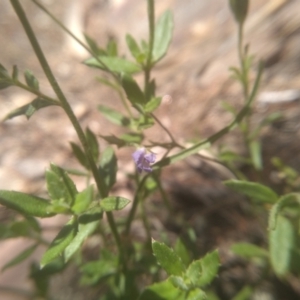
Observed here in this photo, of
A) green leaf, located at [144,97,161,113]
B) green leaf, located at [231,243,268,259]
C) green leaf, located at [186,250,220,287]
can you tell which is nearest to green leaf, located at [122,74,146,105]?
green leaf, located at [144,97,161,113]

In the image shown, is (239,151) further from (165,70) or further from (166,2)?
(166,2)

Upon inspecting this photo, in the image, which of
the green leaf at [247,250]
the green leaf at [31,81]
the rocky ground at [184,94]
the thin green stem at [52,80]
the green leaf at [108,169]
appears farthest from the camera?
the rocky ground at [184,94]

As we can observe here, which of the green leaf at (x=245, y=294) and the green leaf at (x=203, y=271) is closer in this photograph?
the green leaf at (x=203, y=271)

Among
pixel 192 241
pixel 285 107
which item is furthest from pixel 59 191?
pixel 285 107

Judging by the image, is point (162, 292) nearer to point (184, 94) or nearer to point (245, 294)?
point (245, 294)

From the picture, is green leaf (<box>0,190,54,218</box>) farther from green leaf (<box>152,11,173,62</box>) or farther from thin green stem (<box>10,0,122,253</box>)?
green leaf (<box>152,11,173,62</box>)

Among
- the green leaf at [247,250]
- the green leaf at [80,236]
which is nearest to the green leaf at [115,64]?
the green leaf at [80,236]

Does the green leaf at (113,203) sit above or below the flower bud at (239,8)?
below

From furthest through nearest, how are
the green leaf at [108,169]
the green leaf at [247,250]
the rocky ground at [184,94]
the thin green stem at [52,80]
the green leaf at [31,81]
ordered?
the rocky ground at [184,94] < the green leaf at [247,250] < the green leaf at [108,169] < the green leaf at [31,81] < the thin green stem at [52,80]

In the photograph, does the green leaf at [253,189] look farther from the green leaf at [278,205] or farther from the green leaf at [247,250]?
the green leaf at [247,250]
